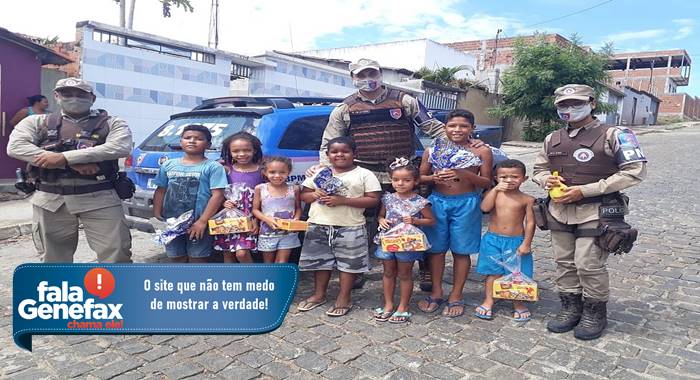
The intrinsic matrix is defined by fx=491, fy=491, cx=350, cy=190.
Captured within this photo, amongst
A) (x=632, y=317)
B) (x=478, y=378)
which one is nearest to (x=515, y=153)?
(x=632, y=317)

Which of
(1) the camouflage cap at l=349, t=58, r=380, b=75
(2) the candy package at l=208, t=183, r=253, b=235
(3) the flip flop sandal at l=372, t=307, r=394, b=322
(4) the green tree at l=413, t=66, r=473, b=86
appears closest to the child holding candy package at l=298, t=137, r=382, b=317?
(3) the flip flop sandal at l=372, t=307, r=394, b=322

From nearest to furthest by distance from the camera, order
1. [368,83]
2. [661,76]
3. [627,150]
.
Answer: [627,150] → [368,83] → [661,76]

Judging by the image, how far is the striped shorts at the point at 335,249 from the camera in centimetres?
373

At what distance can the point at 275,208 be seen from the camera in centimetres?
386

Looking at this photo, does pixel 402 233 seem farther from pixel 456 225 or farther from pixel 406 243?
pixel 456 225

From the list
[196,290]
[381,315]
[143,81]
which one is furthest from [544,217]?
[143,81]

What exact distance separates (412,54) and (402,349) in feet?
79.4

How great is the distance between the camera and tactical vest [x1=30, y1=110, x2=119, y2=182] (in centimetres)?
350

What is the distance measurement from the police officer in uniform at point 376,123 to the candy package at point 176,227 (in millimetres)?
1133

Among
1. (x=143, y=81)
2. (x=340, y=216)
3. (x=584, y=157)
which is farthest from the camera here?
(x=143, y=81)

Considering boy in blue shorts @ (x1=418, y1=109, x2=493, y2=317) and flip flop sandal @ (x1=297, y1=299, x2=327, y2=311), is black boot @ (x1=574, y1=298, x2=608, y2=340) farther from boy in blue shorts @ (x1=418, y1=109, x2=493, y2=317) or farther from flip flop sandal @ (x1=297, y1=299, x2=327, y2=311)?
flip flop sandal @ (x1=297, y1=299, x2=327, y2=311)

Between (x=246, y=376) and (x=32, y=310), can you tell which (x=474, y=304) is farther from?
(x=32, y=310)

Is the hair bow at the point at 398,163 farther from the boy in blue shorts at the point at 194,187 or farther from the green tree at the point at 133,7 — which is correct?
the green tree at the point at 133,7

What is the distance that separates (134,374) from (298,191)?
5.72ft
